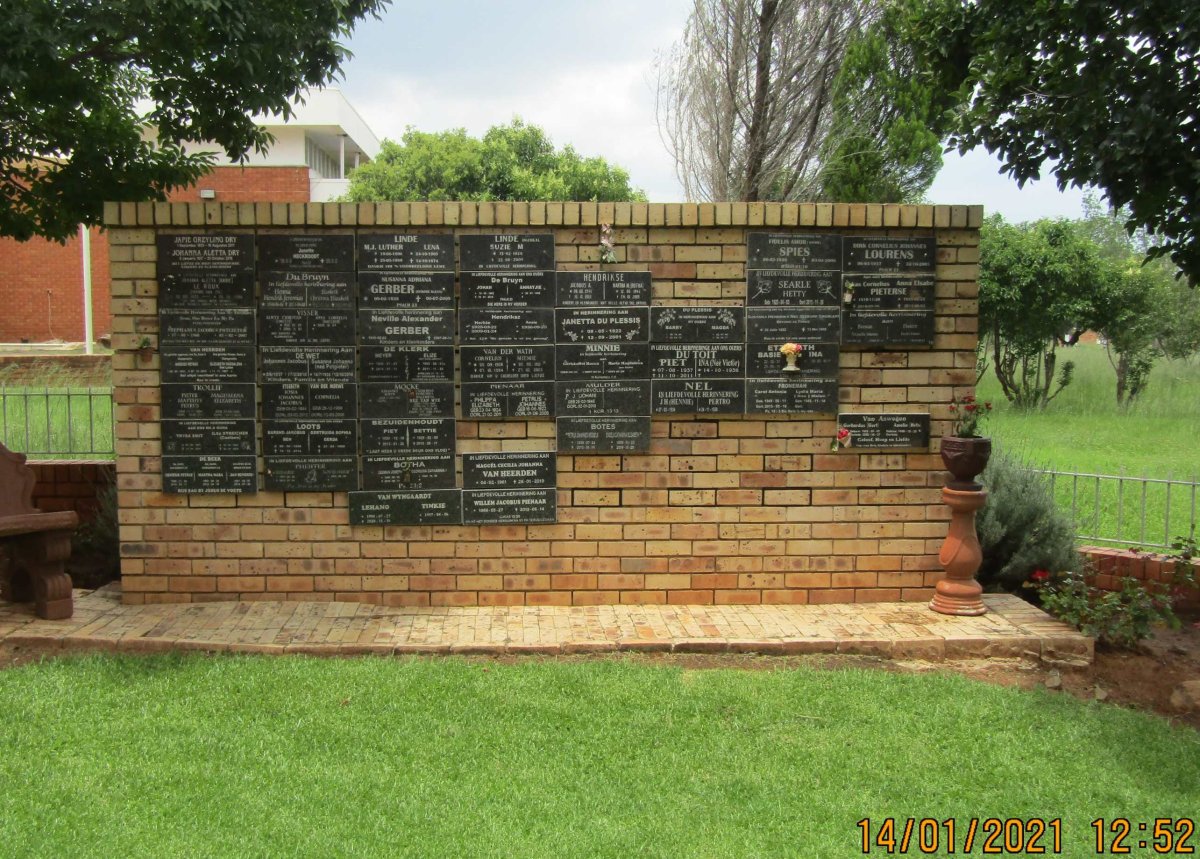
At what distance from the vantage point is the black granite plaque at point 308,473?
596cm

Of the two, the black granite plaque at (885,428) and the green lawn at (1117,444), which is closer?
the black granite plaque at (885,428)

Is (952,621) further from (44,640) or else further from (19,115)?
(19,115)

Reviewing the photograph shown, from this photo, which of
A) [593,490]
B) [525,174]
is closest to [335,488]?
[593,490]

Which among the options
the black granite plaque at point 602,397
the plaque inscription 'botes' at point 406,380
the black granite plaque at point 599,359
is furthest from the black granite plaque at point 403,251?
the black granite plaque at point 602,397

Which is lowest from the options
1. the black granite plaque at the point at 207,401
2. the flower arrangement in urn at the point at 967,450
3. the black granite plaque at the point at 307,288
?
the flower arrangement in urn at the point at 967,450

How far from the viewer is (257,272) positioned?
5898 mm

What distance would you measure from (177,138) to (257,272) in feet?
6.93

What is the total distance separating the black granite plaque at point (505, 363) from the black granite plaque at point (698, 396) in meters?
0.70

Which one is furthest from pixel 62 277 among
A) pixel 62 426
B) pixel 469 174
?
pixel 62 426

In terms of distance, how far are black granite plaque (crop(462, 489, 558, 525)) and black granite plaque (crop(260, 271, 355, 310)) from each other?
1.35 m

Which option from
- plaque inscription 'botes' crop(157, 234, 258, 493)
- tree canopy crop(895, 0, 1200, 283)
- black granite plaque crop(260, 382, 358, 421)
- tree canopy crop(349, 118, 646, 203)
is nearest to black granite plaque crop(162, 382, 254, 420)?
plaque inscription 'botes' crop(157, 234, 258, 493)

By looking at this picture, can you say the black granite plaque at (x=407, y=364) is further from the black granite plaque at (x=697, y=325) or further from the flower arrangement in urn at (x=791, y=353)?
the flower arrangement in urn at (x=791, y=353)

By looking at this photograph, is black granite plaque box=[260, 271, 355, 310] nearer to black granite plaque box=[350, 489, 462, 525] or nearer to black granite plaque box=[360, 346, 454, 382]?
black granite plaque box=[360, 346, 454, 382]

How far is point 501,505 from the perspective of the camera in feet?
19.8
